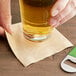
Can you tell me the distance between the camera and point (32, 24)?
0.49m

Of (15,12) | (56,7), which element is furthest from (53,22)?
(15,12)

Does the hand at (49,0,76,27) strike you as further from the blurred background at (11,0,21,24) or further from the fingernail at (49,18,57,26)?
the blurred background at (11,0,21,24)

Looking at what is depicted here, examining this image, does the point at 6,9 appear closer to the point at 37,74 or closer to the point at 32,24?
the point at 32,24

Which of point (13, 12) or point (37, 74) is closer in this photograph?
point (37, 74)

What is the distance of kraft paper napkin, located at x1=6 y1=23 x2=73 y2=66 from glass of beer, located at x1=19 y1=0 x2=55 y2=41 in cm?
2

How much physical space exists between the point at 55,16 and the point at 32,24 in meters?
0.06

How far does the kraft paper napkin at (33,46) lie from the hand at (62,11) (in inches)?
1.5

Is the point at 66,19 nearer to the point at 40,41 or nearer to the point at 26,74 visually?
the point at 40,41

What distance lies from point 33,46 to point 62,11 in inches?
4.6

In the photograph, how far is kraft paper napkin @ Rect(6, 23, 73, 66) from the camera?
0.45m

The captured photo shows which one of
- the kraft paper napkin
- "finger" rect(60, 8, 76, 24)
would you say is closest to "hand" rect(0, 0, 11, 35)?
the kraft paper napkin

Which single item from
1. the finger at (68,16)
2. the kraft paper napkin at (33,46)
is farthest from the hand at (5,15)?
the finger at (68,16)

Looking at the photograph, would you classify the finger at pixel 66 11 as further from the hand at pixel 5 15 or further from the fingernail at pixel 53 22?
the hand at pixel 5 15

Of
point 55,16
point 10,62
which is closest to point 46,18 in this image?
point 55,16
